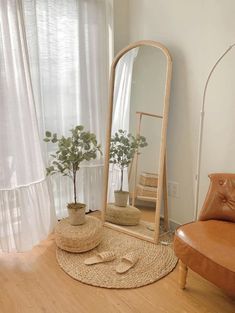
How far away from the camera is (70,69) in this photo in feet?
7.95

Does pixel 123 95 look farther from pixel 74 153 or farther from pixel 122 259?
pixel 122 259

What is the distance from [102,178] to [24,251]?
97 centimetres

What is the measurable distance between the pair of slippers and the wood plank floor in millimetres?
209

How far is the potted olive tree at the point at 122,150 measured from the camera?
96.8 inches

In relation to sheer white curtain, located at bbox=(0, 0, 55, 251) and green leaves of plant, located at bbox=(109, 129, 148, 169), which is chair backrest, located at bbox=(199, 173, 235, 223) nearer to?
green leaves of plant, located at bbox=(109, 129, 148, 169)

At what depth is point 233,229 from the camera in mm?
1706

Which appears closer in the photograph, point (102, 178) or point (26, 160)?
point (26, 160)

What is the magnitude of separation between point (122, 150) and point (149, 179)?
0.37 meters

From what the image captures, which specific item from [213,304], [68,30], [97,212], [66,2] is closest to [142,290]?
[213,304]

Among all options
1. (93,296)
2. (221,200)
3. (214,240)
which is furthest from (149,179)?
(93,296)

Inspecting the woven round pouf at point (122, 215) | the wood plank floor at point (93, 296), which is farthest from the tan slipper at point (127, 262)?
the woven round pouf at point (122, 215)

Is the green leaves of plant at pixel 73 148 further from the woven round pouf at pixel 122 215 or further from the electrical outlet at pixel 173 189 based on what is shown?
the electrical outlet at pixel 173 189

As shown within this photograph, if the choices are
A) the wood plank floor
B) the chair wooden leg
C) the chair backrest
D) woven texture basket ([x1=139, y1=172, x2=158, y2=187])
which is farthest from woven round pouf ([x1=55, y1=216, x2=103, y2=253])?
the chair backrest

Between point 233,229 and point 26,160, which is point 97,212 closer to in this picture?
point 26,160
